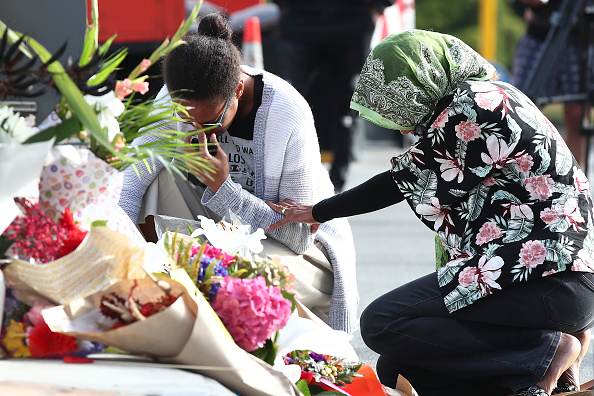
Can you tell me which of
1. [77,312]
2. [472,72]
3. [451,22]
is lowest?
[451,22]

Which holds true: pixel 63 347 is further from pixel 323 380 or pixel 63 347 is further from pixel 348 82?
pixel 348 82

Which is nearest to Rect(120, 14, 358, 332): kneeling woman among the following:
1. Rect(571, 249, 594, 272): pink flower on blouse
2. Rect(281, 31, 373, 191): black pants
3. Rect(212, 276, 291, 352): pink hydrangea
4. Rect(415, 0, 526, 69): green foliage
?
Rect(571, 249, 594, 272): pink flower on blouse

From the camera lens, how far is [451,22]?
18.6 meters

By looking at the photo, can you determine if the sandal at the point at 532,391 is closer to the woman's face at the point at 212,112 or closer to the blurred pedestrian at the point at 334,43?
the woman's face at the point at 212,112

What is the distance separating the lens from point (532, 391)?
2412mm

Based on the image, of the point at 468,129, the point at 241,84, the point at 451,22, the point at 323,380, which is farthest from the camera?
the point at 451,22

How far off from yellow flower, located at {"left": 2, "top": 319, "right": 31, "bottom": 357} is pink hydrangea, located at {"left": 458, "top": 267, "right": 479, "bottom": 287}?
1.31m

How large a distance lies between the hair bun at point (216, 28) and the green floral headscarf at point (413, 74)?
20.7 inches

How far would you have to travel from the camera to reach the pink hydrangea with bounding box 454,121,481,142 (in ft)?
7.85

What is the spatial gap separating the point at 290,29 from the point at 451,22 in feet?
43.1

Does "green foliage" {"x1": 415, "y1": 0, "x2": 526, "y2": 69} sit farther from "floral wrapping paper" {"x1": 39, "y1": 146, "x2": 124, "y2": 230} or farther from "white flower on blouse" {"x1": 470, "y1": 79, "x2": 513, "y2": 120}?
"floral wrapping paper" {"x1": 39, "y1": 146, "x2": 124, "y2": 230}

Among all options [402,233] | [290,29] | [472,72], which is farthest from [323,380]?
[290,29]

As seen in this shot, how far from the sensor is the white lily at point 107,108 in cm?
168

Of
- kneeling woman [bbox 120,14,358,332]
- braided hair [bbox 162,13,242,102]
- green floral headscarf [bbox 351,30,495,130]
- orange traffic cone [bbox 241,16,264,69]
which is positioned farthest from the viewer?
orange traffic cone [bbox 241,16,264,69]
